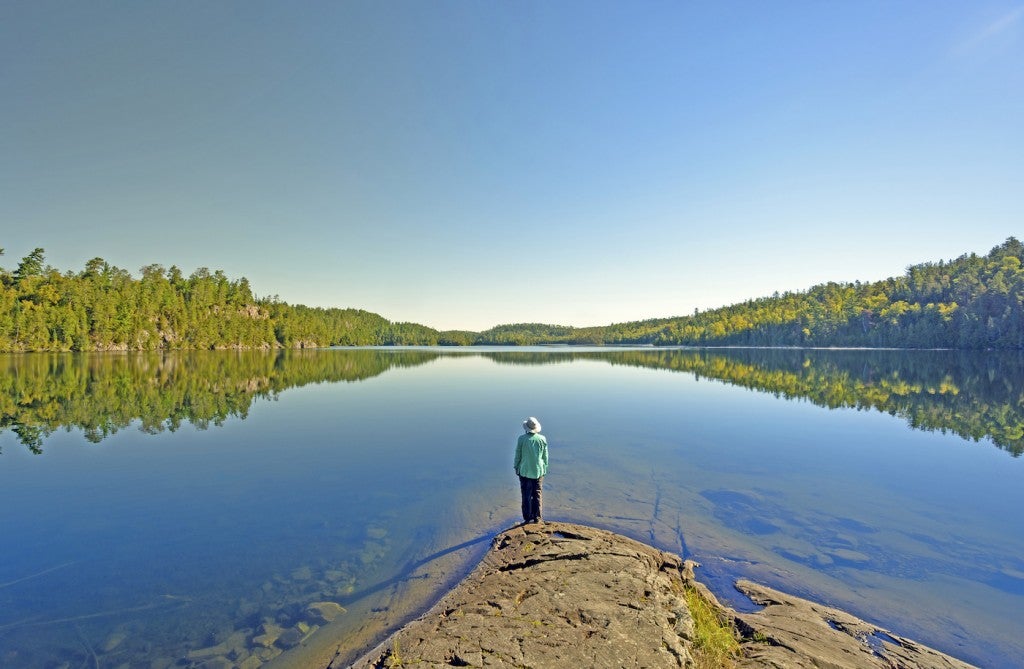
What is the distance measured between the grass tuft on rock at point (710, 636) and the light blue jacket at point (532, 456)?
12.7ft

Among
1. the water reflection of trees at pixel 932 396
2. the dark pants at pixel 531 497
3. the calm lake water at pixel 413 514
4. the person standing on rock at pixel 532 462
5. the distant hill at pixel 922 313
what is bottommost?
the water reflection of trees at pixel 932 396

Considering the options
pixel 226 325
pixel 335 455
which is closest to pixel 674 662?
pixel 335 455

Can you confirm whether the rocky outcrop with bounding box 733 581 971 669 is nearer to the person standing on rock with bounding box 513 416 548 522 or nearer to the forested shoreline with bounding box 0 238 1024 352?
the person standing on rock with bounding box 513 416 548 522

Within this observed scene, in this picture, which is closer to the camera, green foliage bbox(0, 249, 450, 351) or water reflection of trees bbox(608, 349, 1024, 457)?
water reflection of trees bbox(608, 349, 1024, 457)

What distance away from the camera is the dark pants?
1132 cm

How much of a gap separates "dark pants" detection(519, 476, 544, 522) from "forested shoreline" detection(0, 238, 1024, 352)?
131110 millimetres

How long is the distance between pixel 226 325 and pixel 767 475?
16856 centimetres

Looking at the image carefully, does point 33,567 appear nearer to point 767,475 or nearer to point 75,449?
point 75,449

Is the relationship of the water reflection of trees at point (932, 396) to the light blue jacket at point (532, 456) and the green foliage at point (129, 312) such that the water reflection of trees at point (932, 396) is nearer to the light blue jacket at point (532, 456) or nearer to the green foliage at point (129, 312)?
the light blue jacket at point (532, 456)

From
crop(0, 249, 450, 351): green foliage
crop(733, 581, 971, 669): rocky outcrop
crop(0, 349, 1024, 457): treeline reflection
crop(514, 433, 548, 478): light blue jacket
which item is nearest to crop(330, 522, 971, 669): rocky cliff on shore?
crop(733, 581, 971, 669): rocky outcrop

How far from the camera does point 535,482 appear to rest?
443 inches

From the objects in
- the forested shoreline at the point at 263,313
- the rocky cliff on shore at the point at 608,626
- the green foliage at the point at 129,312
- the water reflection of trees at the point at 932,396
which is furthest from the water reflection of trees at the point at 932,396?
the green foliage at the point at 129,312

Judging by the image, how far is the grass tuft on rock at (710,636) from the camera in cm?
641

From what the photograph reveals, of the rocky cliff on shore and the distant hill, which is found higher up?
the distant hill
